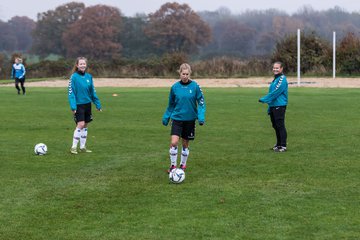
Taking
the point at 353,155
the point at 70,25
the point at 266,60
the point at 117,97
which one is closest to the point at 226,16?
the point at 70,25

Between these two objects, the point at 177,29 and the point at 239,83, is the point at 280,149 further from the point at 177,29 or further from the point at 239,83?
the point at 177,29

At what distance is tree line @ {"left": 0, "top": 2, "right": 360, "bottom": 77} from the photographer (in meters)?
58.5

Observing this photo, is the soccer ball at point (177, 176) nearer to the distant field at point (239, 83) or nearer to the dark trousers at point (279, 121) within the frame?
the dark trousers at point (279, 121)

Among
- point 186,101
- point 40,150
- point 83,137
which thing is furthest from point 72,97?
point 186,101

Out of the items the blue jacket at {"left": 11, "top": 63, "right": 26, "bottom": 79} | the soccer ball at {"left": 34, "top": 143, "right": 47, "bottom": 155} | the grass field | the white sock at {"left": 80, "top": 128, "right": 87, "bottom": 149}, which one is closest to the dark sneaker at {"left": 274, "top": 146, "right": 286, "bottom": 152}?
the grass field

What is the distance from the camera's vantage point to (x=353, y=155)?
12992 millimetres

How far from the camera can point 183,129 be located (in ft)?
37.5

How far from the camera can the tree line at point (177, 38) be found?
5847 cm

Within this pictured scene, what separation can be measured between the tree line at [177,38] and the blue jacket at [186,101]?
44.7 metres

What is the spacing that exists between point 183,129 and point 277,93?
3099 millimetres

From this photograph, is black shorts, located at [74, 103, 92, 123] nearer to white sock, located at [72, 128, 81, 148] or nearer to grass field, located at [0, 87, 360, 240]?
white sock, located at [72, 128, 81, 148]

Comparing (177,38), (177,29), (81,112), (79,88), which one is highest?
(177,29)

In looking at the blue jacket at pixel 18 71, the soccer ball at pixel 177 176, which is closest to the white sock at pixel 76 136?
the soccer ball at pixel 177 176

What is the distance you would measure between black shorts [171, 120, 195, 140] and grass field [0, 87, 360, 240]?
62cm
